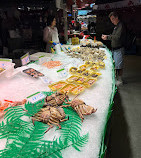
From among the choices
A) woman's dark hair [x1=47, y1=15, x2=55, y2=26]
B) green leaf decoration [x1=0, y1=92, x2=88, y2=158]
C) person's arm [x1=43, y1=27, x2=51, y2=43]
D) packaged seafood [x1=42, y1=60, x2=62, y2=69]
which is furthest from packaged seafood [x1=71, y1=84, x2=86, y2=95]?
woman's dark hair [x1=47, y1=15, x2=55, y2=26]

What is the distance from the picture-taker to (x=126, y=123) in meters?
2.68

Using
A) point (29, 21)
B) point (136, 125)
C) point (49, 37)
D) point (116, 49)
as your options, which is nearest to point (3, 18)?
point (29, 21)

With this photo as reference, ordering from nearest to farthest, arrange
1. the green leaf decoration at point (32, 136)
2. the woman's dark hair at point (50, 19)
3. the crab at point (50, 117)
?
1. the green leaf decoration at point (32, 136)
2. the crab at point (50, 117)
3. the woman's dark hair at point (50, 19)

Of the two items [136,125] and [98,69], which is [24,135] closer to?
[98,69]

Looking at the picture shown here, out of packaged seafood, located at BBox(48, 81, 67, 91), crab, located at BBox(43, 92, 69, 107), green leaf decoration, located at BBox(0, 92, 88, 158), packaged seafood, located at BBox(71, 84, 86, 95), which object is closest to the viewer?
green leaf decoration, located at BBox(0, 92, 88, 158)

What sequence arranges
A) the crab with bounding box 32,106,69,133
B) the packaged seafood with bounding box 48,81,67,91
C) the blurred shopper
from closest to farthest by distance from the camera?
1. the crab with bounding box 32,106,69,133
2. the packaged seafood with bounding box 48,81,67,91
3. the blurred shopper

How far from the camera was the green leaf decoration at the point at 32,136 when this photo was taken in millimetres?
893

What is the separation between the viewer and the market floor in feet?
6.94

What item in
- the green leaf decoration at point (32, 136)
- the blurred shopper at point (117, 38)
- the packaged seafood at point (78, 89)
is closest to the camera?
the green leaf decoration at point (32, 136)

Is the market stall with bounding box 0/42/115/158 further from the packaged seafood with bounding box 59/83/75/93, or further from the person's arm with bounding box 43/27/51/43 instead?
the person's arm with bounding box 43/27/51/43

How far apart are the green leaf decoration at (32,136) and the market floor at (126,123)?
1299 millimetres

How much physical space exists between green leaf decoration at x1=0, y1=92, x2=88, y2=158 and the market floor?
1299mm

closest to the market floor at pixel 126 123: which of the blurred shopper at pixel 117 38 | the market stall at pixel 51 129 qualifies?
the blurred shopper at pixel 117 38

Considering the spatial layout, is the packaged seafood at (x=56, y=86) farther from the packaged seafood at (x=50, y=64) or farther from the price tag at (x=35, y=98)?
the packaged seafood at (x=50, y=64)
